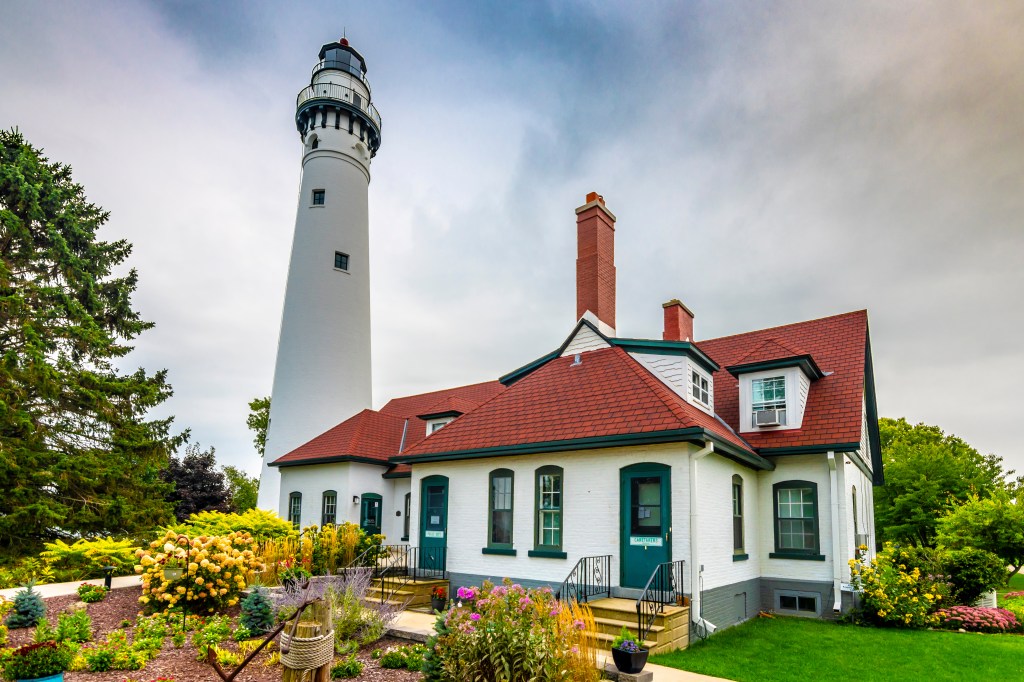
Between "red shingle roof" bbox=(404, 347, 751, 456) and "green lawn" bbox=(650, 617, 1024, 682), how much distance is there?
11.1ft

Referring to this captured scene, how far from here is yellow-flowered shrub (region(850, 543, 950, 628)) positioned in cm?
1187

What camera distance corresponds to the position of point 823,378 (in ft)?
50.4

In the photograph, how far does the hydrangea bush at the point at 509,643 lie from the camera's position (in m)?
6.10

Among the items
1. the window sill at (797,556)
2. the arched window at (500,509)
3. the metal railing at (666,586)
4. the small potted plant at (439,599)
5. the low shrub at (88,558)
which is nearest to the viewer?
the metal railing at (666,586)

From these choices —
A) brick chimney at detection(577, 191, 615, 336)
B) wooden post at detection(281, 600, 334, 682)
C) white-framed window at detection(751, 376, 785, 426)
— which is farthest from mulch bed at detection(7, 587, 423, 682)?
white-framed window at detection(751, 376, 785, 426)

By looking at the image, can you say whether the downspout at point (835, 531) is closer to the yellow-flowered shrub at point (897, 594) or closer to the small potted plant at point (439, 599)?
the yellow-flowered shrub at point (897, 594)

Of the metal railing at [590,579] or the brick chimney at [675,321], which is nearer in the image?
the metal railing at [590,579]

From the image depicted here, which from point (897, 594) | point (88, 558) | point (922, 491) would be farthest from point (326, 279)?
point (922, 491)

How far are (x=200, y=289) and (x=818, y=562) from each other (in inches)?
730

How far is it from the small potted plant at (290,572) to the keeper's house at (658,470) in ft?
8.80

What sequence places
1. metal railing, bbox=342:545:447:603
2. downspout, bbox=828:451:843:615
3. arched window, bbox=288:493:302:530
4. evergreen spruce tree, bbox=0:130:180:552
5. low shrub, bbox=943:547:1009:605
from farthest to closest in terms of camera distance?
arched window, bbox=288:493:302:530
evergreen spruce tree, bbox=0:130:180:552
low shrub, bbox=943:547:1009:605
metal railing, bbox=342:545:447:603
downspout, bbox=828:451:843:615

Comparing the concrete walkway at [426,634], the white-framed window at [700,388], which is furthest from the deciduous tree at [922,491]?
the concrete walkway at [426,634]

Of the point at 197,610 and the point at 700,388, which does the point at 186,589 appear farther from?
the point at 700,388

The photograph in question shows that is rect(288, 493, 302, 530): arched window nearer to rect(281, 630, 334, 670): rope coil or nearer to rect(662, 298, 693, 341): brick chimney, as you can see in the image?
rect(662, 298, 693, 341): brick chimney
